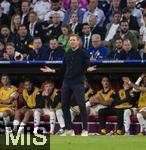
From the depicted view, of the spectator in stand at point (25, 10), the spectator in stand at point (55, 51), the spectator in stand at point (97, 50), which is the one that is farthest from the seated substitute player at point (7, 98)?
the spectator in stand at point (97, 50)

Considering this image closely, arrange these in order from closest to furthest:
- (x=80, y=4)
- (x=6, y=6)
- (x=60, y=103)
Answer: (x=60, y=103), (x=80, y=4), (x=6, y=6)

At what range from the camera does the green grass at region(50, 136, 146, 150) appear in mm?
10148

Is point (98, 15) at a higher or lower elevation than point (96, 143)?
higher

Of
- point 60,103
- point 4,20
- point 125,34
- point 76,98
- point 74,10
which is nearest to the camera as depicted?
point 76,98

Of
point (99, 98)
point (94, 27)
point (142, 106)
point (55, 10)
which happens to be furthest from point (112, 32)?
point (142, 106)

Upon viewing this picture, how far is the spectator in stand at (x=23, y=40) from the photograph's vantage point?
52.1 feet

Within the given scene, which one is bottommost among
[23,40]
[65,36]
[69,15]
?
[23,40]

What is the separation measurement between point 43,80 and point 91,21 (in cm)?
190

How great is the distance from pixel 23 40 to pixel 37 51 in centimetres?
74

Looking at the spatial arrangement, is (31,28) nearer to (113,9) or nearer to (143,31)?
(113,9)

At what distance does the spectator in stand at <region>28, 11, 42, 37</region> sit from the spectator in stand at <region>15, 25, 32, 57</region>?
11.0 inches

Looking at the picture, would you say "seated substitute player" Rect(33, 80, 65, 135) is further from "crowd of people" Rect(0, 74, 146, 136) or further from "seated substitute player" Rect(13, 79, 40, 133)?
"seated substitute player" Rect(13, 79, 40, 133)

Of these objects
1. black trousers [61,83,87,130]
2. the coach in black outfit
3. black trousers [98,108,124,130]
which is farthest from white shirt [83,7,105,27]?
black trousers [61,83,87,130]

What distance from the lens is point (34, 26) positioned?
16.5 metres
